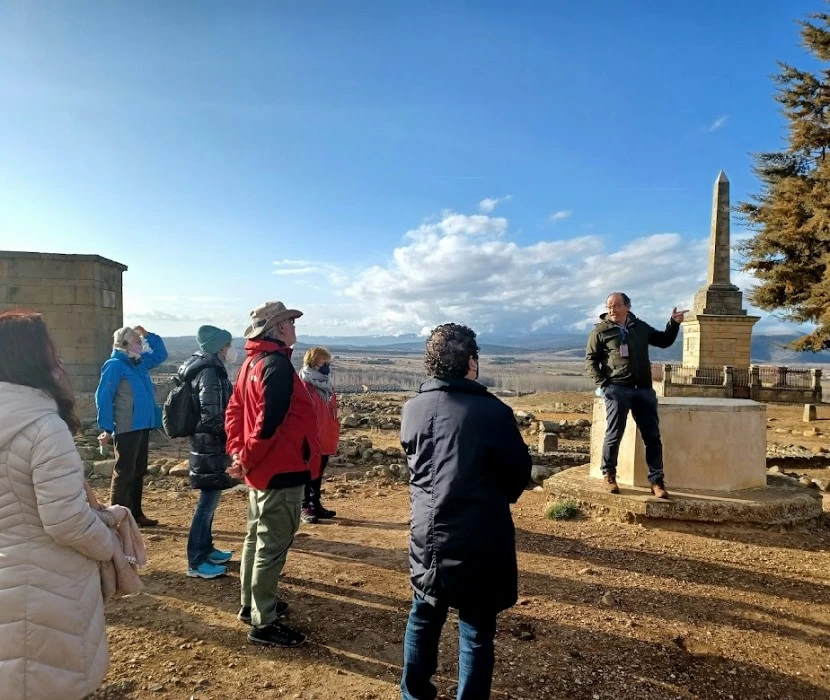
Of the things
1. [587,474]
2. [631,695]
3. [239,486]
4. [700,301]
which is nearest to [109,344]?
[239,486]

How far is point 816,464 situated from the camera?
36.9 feet

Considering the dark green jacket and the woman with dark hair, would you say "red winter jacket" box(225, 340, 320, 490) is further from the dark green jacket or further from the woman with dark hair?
the dark green jacket

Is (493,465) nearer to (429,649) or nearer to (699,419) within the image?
(429,649)

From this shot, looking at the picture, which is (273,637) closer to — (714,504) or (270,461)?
(270,461)

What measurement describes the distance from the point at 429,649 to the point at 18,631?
157 cm

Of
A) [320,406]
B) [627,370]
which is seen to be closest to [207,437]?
[320,406]

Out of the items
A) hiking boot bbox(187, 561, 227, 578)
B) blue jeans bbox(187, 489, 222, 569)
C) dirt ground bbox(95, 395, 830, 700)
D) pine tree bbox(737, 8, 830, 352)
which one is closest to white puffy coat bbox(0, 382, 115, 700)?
dirt ground bbox(95, 395, 830, 700)

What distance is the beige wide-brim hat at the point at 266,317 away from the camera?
3504 mm

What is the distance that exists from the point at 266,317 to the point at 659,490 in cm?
423

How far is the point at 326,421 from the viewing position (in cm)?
613

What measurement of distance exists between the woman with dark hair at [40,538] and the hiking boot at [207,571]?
7.65 feet

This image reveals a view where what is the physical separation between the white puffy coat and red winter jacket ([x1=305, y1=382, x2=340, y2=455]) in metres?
3.86

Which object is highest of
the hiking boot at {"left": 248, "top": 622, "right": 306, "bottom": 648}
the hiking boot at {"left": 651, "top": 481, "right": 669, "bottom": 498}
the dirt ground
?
the hiking boot at {"left": 651, "top": 481, "right": 669, "bottom": 498}

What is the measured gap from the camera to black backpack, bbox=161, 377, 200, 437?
13.7ft
